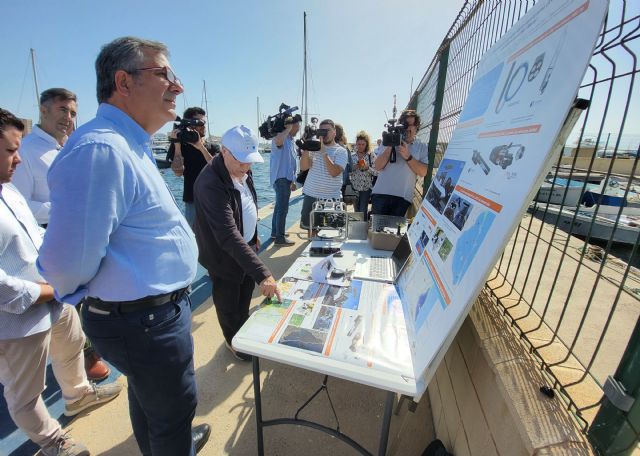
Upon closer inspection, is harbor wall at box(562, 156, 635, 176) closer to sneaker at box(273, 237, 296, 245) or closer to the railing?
the railing

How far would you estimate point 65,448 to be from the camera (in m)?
1.54

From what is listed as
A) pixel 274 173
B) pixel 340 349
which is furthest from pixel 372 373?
pixel 274 173

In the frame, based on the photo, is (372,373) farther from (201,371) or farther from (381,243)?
(201,371)

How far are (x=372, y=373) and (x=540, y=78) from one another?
1091 millimetres

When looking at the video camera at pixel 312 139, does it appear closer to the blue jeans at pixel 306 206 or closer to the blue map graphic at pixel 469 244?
the blue jeans at pixel 306 206

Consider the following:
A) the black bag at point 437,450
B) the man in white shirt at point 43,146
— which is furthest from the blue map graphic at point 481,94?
the man in white shirt at point 43,146

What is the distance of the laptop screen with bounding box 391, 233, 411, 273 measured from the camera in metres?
2.01

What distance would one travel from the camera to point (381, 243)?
2.39 m

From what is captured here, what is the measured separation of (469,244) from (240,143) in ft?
4.66

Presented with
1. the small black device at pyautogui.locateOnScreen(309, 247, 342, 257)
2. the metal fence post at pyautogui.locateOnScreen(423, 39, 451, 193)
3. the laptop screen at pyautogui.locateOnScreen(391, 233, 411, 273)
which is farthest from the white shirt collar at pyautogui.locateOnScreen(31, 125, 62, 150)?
the metal fence post at pyautogui.locateOnScreen(423, 39, 451, 193)

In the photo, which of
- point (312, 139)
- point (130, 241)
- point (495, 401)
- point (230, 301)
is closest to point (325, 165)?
point (312, 139)

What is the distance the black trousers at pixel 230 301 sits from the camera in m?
2.18

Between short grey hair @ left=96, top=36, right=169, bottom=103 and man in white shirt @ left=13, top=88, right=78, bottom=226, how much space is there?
4.04ft

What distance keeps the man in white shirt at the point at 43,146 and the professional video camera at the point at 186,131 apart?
38.4 inches
